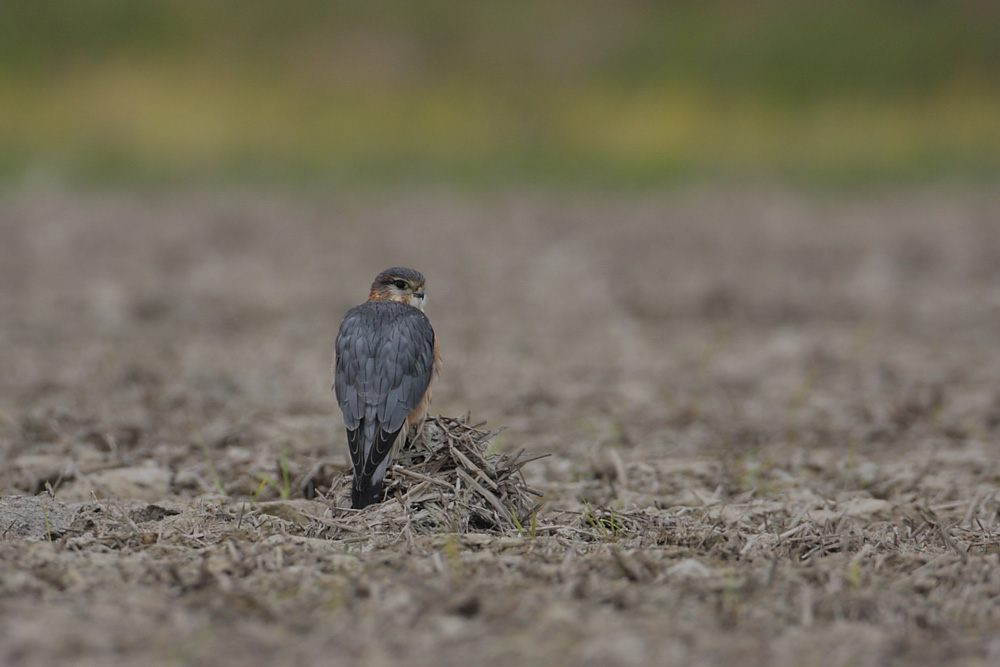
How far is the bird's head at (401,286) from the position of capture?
13.3ft

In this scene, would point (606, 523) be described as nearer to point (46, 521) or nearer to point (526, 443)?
point (526, 443)

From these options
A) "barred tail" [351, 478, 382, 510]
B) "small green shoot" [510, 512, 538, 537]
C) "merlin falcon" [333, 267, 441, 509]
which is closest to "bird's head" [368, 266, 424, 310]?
"merlin falcon" [333, 267, 441, 509]

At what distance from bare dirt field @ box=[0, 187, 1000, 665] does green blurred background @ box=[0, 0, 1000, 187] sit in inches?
155

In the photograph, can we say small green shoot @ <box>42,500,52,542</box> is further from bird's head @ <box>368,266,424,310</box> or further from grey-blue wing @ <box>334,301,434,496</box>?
bird's head @ <box>368,266,424,310</box>

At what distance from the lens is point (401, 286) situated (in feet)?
13.3

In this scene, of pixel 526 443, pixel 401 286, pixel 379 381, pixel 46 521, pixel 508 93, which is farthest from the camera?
Answer: pixel 508 93

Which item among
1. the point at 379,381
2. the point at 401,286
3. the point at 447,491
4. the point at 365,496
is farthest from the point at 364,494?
the point at 401,286

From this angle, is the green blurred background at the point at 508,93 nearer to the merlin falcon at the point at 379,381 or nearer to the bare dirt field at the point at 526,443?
the bare dirt field at the point at 526,443

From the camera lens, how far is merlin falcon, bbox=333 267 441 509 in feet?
10.5

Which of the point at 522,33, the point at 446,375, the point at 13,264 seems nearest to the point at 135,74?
the point at 522,33

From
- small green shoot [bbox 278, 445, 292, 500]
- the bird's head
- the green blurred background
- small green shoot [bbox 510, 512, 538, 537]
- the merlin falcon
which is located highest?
the green blurred background

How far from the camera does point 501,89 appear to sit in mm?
17531

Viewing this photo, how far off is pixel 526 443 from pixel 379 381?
1.41 m

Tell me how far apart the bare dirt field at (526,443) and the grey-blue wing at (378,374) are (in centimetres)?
19
